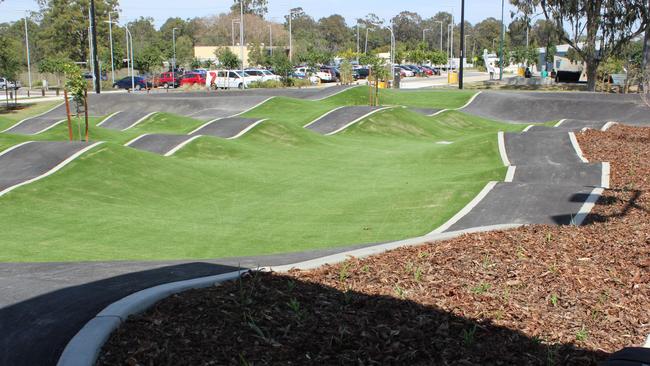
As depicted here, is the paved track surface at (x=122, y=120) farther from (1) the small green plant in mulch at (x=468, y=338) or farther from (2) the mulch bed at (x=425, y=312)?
(1) the small green plant in mulch at (x=468, y=338)

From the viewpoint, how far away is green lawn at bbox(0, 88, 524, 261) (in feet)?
46.5

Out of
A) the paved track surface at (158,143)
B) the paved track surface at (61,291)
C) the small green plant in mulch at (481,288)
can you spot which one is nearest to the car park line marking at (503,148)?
the paved track surface at (158,143)

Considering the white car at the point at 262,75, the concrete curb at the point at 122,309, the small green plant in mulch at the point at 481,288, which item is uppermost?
the white car at the point at 262,75

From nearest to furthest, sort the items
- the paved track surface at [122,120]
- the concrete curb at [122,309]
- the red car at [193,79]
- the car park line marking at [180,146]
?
the concrete curb at [122,309] < the car park line marking at [180,146] < the paved track surface at [122,120] < the red car at [193,79]

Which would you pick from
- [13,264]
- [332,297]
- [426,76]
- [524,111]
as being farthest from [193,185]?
[426,76]

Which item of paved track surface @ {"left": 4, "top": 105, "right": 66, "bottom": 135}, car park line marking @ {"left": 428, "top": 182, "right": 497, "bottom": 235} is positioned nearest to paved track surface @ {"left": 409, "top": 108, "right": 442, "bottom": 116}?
paved track surface @ {"left": 4, "top": 105, "right": 66, "bottom": 135}

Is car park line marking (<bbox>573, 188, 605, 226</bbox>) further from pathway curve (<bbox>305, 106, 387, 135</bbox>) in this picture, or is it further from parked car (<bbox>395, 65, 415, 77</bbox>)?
parked car (<bbox>395, 65, 415, 77</bbox>)

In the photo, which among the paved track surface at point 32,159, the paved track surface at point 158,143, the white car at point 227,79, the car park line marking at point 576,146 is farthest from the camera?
the white car at point 227,79

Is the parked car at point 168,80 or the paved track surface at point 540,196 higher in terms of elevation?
the parked car at point 168,80

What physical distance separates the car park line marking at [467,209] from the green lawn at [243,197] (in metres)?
0.24

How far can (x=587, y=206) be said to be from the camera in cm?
1409

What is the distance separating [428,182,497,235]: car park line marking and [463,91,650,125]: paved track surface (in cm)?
2351

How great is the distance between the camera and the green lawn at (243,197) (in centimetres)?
1416

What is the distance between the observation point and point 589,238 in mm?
9484
